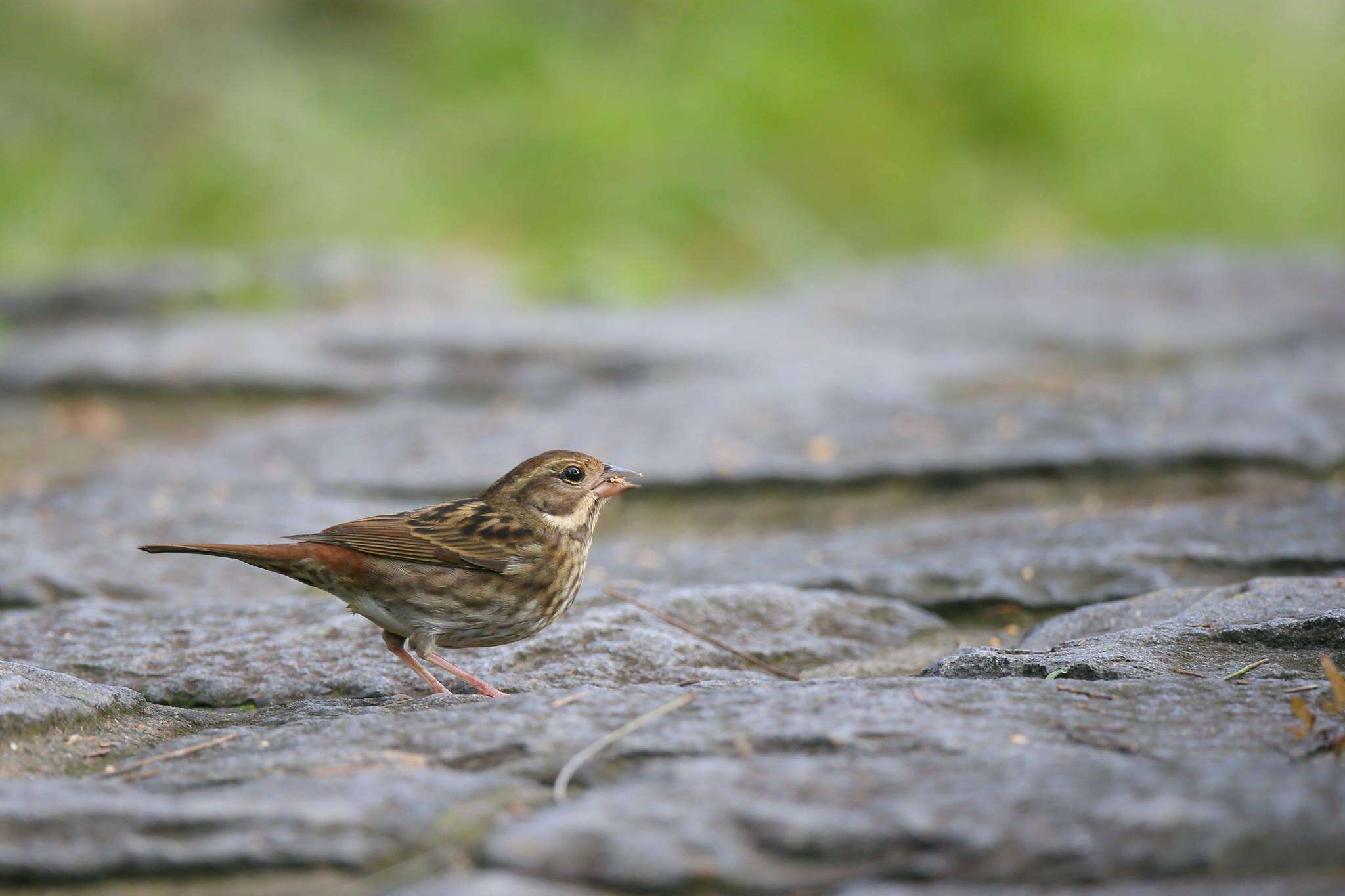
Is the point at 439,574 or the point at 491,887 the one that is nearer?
the point at 491,887

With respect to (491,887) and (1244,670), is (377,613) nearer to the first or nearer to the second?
(491,887)

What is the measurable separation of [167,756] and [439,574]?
1.19m

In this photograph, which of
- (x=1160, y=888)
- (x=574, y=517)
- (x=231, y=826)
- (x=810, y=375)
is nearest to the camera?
(x=1160, y=888)

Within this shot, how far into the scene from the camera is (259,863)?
90.0 inches

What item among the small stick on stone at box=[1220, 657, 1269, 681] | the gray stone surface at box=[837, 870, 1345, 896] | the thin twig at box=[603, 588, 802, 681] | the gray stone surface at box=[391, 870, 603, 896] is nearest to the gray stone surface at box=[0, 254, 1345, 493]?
the thin twig at box=[603, 588, 802, 681]

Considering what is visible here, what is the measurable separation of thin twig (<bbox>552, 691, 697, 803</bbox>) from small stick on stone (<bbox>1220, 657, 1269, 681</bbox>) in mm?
1272

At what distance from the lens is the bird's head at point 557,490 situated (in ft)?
14.6

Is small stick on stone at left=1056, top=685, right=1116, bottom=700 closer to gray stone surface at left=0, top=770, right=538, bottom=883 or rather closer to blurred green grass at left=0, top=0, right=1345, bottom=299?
gray stone surface at left=0, top=770, right=538, bottom=883

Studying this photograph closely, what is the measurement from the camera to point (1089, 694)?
9.74ft

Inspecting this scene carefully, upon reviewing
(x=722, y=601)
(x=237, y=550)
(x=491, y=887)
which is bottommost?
(x=491, y=887)

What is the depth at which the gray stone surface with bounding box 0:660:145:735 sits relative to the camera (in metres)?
3.09

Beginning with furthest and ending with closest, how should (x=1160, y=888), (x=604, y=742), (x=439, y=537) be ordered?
(x=439, y=537), (x=604, y=742), (x=1160, y=888)

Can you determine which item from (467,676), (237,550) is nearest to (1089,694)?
(467,676)

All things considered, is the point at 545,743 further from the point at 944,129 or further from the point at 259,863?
the point at 944,129
